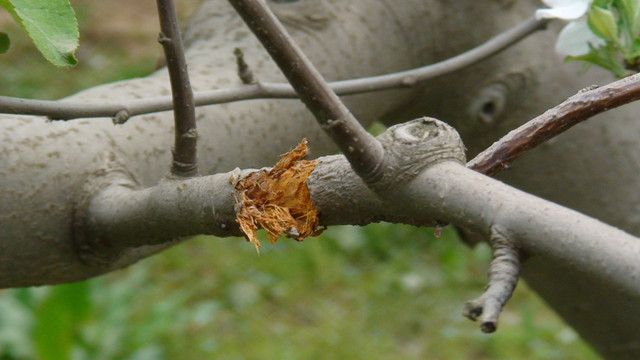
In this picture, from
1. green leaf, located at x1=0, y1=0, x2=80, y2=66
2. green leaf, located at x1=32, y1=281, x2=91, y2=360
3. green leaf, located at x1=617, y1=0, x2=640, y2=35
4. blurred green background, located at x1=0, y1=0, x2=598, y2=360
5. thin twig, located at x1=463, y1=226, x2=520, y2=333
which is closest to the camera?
thin twig, located at x1=463, y1=226, x2=520, y2=333

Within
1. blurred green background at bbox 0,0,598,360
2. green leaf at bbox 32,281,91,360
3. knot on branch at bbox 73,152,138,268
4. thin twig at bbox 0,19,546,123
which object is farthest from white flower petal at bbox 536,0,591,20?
green leaf at bbox 32,281,91,360

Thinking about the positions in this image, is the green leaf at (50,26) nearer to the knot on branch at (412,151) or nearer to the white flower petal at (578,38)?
the knot on branch at (412,151)

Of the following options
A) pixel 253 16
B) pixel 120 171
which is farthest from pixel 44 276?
pixel 253 16

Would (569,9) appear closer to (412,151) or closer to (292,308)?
(412,151)

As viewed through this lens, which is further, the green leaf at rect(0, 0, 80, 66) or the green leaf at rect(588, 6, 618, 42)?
the green leaf at rect(588, 6, 618, 42)

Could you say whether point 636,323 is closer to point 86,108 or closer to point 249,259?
point 86,108

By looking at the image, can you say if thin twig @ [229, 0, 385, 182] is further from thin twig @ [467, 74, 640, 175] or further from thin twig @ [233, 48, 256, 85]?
thin twig @ [233, 48, 256, 85]

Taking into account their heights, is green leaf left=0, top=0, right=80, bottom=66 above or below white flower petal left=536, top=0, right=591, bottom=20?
above
